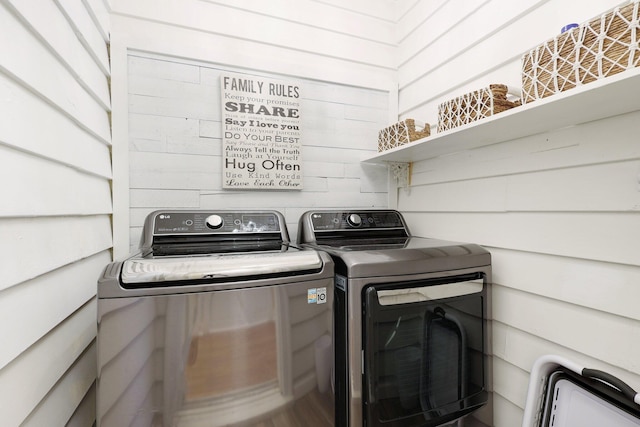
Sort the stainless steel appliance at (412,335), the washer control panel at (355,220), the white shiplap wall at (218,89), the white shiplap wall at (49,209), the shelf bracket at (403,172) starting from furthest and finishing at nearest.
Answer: the shelf bracket at (403,172) → the washer control panel at (355,220) → the white shiplap wall at (218,89) → the stainless steel appliance at (412,335) → the white shiplap wall at (49,209)

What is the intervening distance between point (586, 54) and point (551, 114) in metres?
0.19

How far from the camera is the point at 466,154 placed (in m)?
1.50

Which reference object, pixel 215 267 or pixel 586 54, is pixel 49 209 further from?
pixel 586 54

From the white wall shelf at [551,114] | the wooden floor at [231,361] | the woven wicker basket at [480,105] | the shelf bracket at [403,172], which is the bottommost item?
the wooden floor at [231,361]

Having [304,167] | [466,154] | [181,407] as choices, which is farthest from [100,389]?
[466,154]

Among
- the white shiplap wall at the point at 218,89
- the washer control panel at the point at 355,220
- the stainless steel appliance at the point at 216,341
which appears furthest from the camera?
the washer control panel at the point at 355,220

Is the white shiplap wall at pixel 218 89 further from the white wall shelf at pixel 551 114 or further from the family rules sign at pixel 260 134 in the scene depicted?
the white wall shelf at pixel 551 114

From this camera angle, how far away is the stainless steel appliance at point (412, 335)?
1.07 m

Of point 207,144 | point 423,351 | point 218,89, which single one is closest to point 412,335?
point 423,351

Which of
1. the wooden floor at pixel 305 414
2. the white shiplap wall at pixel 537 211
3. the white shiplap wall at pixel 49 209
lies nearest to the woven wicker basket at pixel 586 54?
the white shiplap wall at pixel 537 211

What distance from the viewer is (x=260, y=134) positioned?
5.65 feet

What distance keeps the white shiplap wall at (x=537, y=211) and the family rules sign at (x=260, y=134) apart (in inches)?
31.5

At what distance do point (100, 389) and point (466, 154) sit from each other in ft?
5.45

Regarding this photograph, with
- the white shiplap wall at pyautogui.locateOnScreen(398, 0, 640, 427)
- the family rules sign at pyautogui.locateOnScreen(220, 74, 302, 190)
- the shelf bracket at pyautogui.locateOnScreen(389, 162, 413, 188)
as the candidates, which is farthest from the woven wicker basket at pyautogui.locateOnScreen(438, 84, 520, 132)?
the family rules sign at pyautogui.locateOnScreen(220, 74, 302, 190)
